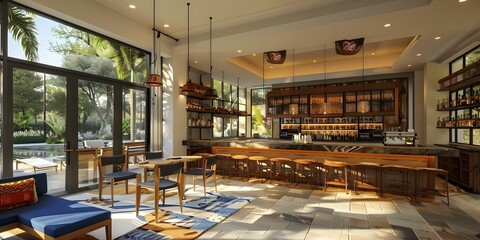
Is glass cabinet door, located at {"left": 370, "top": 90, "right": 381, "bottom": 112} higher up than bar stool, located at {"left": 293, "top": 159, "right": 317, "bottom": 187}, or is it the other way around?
Result: glass cabinet door, located at {"left": 370, "top": 90, "right": 381, "bottom": 112}

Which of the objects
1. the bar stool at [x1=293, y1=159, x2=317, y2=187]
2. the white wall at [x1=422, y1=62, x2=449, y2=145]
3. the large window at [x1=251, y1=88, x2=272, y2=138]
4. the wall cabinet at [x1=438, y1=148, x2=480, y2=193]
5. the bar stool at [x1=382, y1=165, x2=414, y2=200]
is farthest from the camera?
the large window at [x1=251, y1=88, x2=272, y2=138]

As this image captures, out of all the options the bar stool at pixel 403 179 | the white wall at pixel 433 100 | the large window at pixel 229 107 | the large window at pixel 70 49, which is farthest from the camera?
the large window at pixel 229 107

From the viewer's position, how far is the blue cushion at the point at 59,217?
8.40 feet

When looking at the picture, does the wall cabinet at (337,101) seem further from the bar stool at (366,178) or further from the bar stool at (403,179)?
the bar stool at (403,179)

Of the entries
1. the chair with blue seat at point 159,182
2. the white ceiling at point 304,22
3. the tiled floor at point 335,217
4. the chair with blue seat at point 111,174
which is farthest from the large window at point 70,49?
the chair with blue seat at point 159,182

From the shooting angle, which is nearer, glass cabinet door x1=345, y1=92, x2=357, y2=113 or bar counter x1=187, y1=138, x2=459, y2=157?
bar counter x1=187, y1=138, x2=459, y2=157

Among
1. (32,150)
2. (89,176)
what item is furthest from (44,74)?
(89,176)

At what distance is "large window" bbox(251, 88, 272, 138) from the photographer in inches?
517

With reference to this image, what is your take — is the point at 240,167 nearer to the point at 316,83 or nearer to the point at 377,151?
the point at 377,151

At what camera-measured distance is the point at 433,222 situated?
379 cm

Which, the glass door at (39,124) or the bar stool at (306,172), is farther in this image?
the bar stool at (306,172)

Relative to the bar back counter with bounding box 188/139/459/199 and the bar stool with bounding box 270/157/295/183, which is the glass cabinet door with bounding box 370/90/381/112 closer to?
the bar back counter with bounding box 188/139/459/199

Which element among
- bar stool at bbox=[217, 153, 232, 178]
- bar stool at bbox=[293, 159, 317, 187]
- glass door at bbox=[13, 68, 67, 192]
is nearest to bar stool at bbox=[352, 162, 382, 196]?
bar stool at bbox=[293, 159, 317, 187]

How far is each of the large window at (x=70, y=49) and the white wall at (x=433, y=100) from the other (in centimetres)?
834
